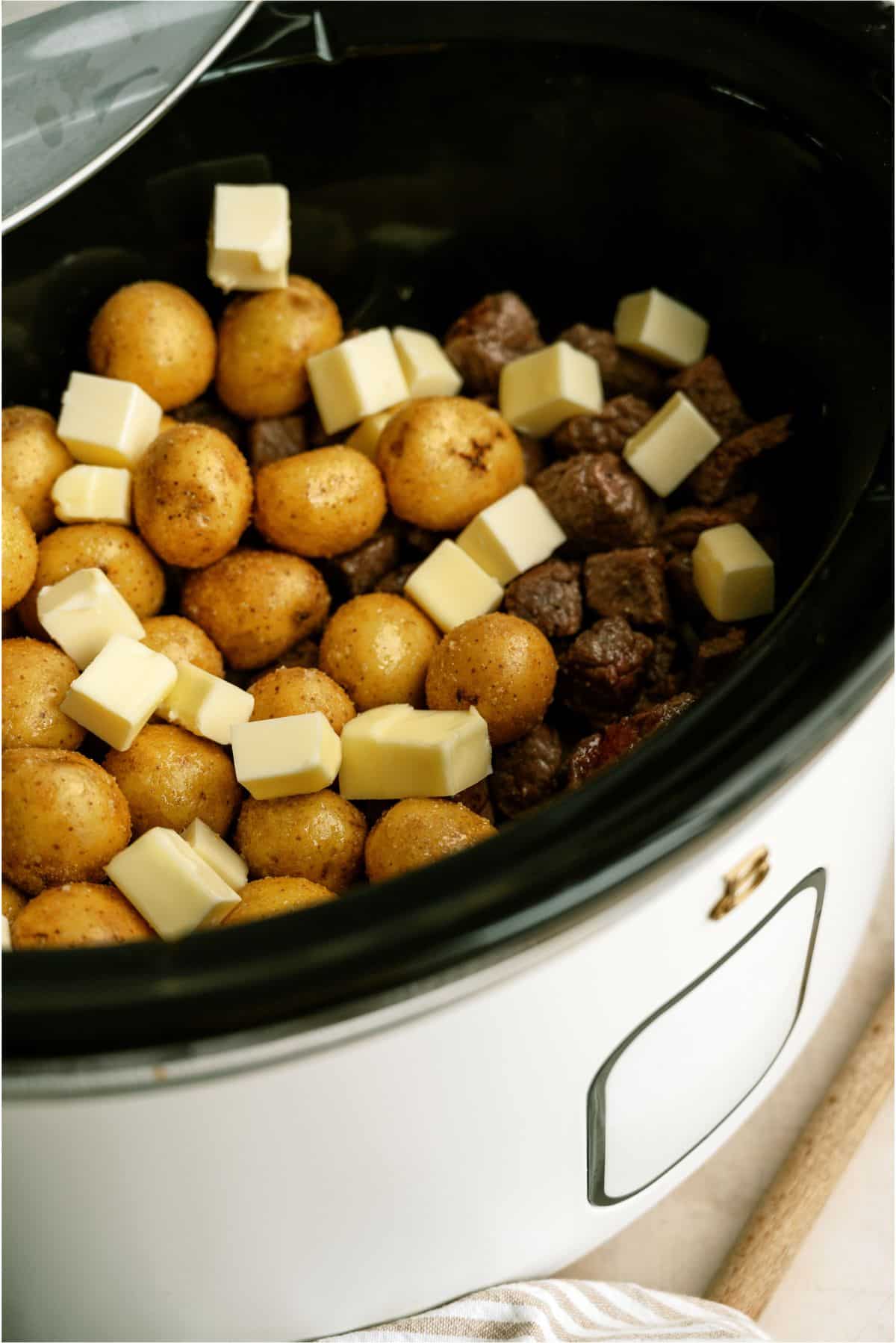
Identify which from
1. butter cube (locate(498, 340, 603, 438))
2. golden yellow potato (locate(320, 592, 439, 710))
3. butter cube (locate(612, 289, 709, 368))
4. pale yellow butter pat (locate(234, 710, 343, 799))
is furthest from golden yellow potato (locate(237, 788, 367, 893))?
butter cube (locate(612, 289, 709, 368))

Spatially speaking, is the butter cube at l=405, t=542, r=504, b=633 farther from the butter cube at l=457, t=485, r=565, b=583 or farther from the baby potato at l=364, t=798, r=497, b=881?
the baby potato at l=364, t=798, r=497, b=881

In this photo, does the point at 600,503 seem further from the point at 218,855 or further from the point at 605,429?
the point at 218,855

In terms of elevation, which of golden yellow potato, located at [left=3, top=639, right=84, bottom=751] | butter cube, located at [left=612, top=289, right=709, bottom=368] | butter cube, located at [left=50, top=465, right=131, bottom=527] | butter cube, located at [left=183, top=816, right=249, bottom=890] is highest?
butter cube, located at [left=612, top=289, right=709, bottom=368]

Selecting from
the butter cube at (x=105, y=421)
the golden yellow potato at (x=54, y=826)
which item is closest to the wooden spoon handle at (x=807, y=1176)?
the golden yellow potato at (x=54, y=826)

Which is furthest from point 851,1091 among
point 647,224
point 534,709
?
point 647,224

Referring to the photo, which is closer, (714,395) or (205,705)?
(205,705)

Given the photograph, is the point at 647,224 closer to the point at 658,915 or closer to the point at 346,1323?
the point at 658,915

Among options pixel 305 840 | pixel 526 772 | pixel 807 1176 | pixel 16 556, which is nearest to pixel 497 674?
pixel 526 772
